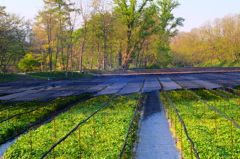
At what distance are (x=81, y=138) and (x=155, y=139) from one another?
4.08 metres

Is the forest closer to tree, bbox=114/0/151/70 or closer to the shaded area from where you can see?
tree, bbox=114/0/151/70

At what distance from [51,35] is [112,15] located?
2082 cm

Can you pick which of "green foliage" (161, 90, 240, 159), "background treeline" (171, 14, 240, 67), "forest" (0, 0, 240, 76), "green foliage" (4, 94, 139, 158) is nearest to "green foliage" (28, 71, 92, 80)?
"forest" (0, 0, 240, 76)

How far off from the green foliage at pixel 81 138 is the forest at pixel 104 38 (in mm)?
27081

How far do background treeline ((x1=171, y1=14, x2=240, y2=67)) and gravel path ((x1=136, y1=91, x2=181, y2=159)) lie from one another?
64.9 meters

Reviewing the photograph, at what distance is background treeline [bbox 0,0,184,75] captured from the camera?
47.6 meters

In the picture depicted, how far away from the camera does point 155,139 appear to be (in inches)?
546

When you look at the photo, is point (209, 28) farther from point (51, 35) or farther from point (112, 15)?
point (51, 35)

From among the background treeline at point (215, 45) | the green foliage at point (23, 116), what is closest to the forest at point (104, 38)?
the background treeline at point (215, 45)

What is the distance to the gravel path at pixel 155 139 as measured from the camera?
11704 mm

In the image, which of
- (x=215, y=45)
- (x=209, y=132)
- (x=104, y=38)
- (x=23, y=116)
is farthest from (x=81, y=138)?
(x=215, y=45)

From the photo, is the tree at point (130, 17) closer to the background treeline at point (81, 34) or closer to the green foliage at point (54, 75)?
the background treeline at point (81, 34)

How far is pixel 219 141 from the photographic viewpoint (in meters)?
12.1

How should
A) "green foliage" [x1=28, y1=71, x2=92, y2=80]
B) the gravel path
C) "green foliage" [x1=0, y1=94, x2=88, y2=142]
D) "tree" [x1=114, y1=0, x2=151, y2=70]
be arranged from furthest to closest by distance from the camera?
1. "tree" [x1=114, y1=0, x2=151, y2=70]
2. "green foliage" [x1=28, y1=71, x2=92, y2=80]
3. "green foliage" [x1=0, y1=94, x2=88, y2=142]
4. the gravel path
